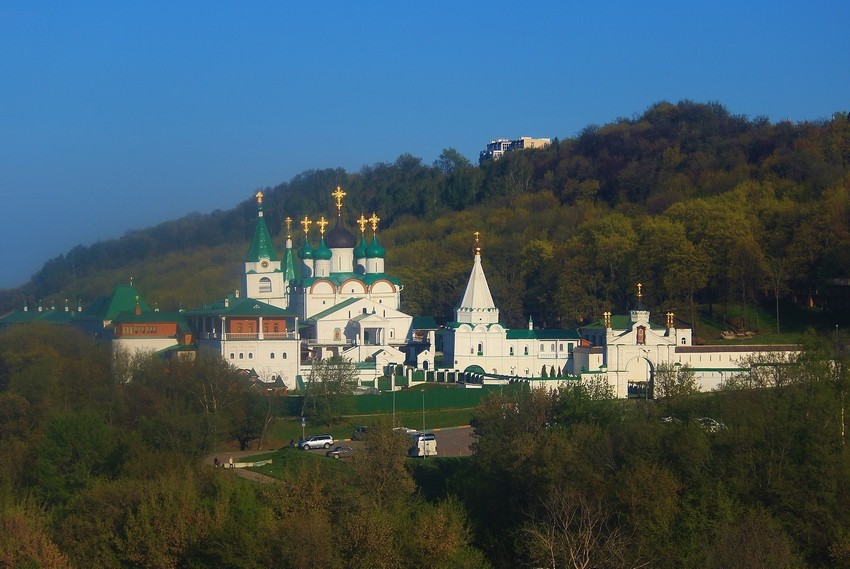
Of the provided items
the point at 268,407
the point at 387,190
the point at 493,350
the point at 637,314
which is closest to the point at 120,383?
the point at 268,407

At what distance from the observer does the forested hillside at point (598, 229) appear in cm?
5588

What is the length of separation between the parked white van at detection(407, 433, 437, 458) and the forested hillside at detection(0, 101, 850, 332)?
57.7 ft

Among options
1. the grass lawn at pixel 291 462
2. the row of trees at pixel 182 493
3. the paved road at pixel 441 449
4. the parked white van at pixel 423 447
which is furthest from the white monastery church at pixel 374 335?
the grass lawn at pixel 291 462

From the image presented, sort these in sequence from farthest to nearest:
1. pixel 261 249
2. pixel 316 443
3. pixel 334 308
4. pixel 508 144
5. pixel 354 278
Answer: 1. pixel 508 144
2. pixel 261 249
3. pixel 354 278
4. pixel 334 308
5. pixel 316 443

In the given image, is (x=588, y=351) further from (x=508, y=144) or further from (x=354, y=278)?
(x=508, y=144)

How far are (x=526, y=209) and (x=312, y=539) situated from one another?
49.2 metres

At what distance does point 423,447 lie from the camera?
128 feet

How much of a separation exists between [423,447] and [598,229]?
23.0 m

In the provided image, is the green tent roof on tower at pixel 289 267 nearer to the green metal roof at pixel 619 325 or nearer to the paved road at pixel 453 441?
the green metal roof at pixel 619 325

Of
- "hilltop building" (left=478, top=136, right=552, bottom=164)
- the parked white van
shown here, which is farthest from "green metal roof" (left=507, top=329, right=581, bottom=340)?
"hilltop building" (left=478, top=136, right=552, bottom=164)

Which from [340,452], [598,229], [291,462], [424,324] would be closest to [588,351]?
[424,324]

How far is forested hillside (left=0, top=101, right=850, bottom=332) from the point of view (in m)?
55.9

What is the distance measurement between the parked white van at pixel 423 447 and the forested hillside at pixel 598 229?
1759 cm

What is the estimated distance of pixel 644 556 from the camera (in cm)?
2814
